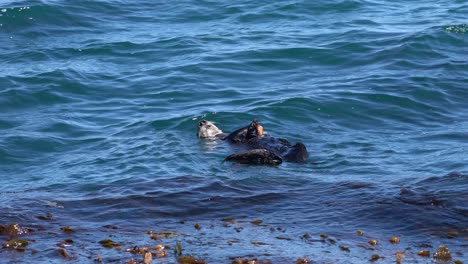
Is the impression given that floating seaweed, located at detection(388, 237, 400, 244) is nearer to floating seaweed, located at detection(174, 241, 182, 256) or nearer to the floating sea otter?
floating seaweed, located at detection(174, 241, 182, 256)

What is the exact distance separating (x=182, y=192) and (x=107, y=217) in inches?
46.3

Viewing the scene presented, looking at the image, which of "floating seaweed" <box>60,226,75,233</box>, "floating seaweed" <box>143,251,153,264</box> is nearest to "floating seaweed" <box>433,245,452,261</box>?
"floating seaweed" <box>143,251,153,264</box>

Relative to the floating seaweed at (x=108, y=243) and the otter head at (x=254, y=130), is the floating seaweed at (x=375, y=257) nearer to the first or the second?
the floating seaweed at (x=108, y=243)

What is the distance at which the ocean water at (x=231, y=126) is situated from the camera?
7.78 m

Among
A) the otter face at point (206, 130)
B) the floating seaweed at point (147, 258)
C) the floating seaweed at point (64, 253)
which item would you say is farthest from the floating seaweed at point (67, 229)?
the otter face at point (206, 130)

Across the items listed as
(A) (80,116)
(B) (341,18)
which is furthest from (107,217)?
(B) (341,18)

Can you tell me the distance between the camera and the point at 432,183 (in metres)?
9.41

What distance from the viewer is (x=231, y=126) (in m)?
13.5

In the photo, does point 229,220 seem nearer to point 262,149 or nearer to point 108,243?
point 108,243

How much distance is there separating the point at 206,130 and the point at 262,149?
1.59 metres

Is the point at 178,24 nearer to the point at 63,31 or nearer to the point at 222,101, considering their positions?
the point at 63,31

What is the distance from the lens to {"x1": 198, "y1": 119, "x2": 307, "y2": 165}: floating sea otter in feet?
35.3

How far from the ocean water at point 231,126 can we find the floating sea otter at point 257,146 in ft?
0.59

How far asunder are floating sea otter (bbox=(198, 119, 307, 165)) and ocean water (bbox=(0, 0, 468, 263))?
0.18 m
